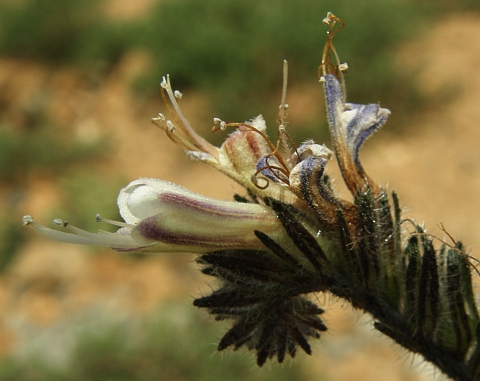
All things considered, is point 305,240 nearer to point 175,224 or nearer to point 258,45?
point 175,224

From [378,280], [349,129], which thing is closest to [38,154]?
[349,129]

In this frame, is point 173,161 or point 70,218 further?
point 173,161

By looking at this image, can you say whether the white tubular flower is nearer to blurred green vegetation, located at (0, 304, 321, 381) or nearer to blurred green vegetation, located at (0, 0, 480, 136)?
blurred green vegetation, located at (0, 304, 321, 381)

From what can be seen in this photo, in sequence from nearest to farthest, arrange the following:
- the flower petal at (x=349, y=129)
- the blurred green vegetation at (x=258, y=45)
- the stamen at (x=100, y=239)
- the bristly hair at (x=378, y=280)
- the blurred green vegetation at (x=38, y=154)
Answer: the stamen at (x=100, y=239) → the bristly hair at (x=378, y=280) → the flower petal at (x=349, y=129) → the blurred green vegetation at (x=258, y=45) → the blurred green vegetation at (x=38, y=154)

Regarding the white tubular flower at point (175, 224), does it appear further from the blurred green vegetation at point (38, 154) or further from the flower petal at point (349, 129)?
the blurred green vegetation at point (38, 154)

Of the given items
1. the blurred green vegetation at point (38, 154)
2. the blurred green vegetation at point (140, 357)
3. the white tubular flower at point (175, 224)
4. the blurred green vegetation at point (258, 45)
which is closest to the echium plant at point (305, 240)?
the white tubular flower at point (175, 224)

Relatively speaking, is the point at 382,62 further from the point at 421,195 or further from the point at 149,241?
the point at 149,241

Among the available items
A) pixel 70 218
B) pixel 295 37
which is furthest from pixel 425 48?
pixel 70 218
